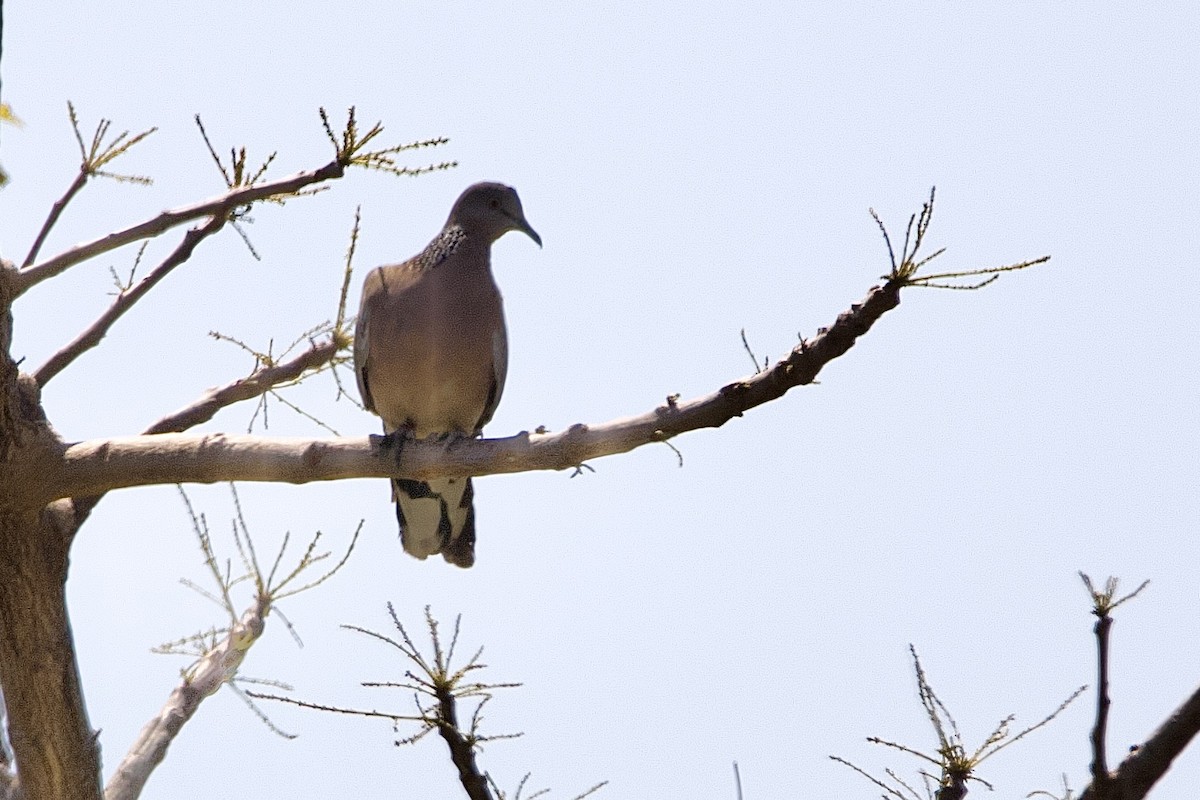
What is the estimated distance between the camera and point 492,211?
5.43m

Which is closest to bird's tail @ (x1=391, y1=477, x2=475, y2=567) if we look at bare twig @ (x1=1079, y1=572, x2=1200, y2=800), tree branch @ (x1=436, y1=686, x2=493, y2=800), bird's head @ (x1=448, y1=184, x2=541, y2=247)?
bird's head @ (x1=448, y1=184, x2=541, y2=247)

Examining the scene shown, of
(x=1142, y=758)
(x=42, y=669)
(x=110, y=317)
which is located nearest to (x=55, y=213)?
(x=110, y=317)

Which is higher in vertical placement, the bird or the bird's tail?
the bird

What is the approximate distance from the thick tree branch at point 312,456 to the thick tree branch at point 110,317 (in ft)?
2.59

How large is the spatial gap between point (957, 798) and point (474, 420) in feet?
8.76

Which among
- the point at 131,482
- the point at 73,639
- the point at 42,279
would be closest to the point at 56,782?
the point at 73,639

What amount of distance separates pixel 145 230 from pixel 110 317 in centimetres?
88

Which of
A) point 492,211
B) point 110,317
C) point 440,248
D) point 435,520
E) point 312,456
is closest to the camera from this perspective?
point 312,456

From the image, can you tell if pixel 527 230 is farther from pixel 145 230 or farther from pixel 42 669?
pixel 42 669

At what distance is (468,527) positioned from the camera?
5148mm

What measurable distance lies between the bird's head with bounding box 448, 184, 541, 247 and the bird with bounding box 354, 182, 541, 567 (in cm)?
2

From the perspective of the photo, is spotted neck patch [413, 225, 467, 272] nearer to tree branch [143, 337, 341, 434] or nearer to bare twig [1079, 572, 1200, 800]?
tree branch [143, 337, 341, 434]

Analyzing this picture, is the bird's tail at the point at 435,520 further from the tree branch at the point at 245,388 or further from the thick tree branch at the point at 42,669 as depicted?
the thick tree branch at the point at 42,669

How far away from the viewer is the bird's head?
539 cm
